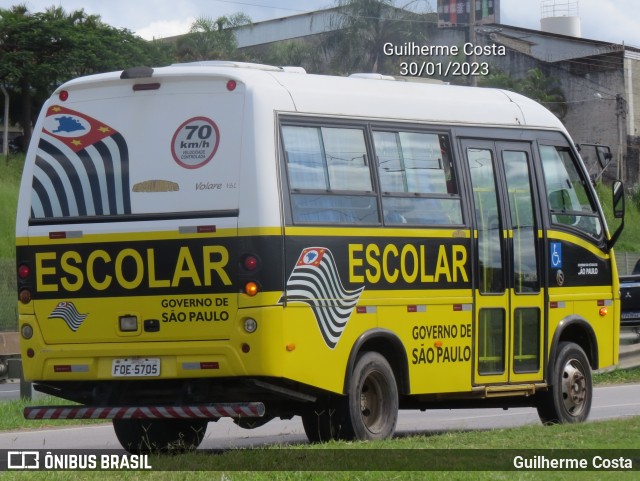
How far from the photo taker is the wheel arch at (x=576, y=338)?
14.2 meters

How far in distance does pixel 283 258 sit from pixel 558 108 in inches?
2205

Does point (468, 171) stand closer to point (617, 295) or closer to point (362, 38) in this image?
point (617, 295)

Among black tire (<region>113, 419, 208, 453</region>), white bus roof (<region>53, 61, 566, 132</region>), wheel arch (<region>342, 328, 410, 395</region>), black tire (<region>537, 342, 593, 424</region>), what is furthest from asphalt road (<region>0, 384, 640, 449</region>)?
white bus roof (<region>53, 61, 566, 132</region>)

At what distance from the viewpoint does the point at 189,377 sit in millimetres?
11219

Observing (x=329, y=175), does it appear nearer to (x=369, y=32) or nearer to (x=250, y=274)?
(x=250, y=274)

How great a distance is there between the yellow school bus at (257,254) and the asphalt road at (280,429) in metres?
1.02

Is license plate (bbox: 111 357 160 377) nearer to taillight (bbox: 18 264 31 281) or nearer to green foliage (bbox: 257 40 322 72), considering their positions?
taillight (bbox: 18 264 31 281)

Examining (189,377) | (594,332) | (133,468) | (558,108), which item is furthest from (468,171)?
(558,108)

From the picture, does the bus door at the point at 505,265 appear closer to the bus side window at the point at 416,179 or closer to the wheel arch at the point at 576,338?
the wheel arch at the point at 576,338

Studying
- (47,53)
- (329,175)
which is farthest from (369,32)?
(329,175)

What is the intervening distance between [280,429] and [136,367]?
4169 millimetres

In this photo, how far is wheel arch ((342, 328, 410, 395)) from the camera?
38.7 ft

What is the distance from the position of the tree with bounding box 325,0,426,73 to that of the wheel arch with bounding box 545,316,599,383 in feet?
166

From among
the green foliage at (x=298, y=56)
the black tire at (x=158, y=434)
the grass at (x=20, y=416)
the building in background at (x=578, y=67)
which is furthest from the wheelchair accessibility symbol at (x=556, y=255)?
the green foliage at (x=298, y=56)
